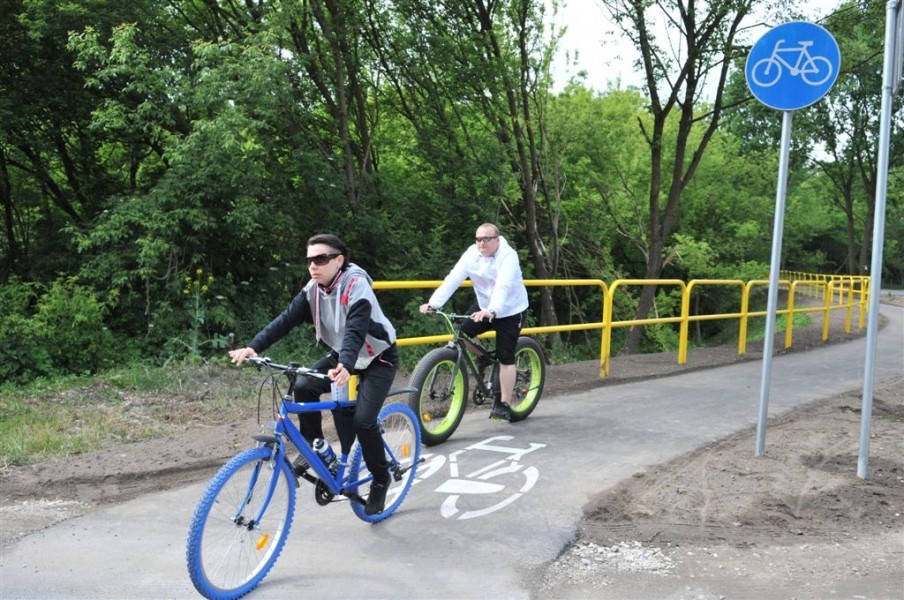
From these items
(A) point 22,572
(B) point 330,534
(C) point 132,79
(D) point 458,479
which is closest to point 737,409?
(D) point 458,479

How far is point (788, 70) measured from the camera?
533 centimetres

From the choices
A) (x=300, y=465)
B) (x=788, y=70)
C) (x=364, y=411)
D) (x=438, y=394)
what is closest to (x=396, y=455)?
(x=364, y=411)

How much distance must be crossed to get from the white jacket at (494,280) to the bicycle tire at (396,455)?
5.47 ft

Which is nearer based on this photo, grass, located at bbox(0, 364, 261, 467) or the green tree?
grass, located at bbox(0, 364, 261, 467)

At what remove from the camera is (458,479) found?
17.0ft

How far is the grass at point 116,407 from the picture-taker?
232 inches

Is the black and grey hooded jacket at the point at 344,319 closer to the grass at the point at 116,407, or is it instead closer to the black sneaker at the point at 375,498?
the black sneaker at the point at 375,498

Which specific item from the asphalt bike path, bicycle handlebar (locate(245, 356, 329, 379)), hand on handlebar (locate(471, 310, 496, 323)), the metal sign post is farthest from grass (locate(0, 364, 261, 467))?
the metal sign post

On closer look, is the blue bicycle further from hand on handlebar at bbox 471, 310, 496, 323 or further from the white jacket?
the white jacket

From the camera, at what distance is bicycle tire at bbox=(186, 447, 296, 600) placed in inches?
126

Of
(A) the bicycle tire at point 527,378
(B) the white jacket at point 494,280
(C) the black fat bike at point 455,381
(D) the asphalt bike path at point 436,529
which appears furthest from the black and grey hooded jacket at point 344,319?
(A) the bicycle tire at point 527,378

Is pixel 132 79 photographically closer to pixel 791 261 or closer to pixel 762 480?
pixel 762 480

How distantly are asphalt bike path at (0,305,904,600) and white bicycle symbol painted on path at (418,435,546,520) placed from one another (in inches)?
0.5

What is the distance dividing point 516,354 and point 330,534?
2.88m
